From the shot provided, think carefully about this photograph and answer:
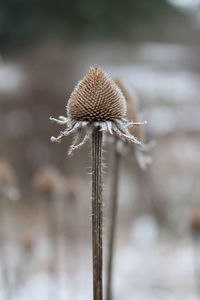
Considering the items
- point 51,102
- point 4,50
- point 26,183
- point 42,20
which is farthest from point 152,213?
point 42,20

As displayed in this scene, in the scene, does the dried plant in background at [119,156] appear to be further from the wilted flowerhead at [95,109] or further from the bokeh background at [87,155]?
the wilted flowerhead at [95,109]

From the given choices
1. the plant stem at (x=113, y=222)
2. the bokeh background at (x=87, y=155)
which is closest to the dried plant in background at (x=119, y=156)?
the plant stem at (x=113, y=222)

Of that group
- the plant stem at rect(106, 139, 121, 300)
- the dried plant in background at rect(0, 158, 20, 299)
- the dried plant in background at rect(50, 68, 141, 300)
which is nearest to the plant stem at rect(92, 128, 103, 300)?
the dried plant in background at rect(50, 68, 141, 300)

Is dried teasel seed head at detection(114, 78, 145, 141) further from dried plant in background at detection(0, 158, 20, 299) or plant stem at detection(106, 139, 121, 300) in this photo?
dried plant in background at detection(0, 158, 20, 299)

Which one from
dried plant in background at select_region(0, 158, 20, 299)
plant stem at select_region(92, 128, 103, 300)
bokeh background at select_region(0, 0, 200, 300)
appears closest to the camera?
plant stem at select_region(92, 128, 103, 300)

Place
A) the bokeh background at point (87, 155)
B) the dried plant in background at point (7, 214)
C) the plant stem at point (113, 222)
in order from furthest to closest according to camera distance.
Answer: the bokeh background at point (87, 155) → the dried plant in background at point (7, 214) → the plant stem at point (113, 222)

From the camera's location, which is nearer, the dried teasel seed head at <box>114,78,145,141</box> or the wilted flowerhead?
the wilted flowerhead

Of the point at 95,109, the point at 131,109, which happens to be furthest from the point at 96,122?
the point at 131,109

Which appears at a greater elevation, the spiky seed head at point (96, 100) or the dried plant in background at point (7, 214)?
the spiky seed head at point (96, 100)
